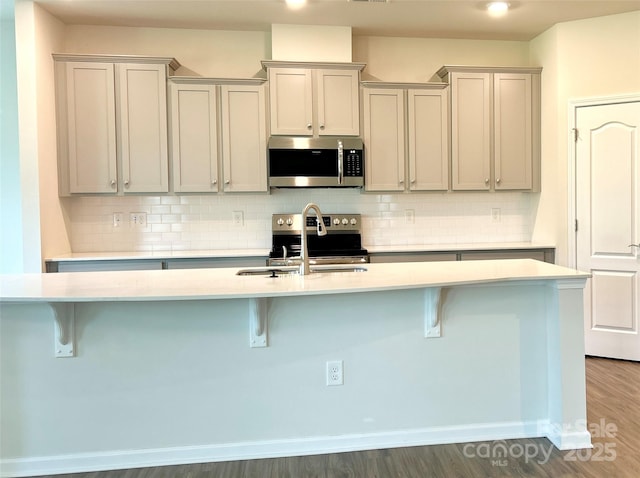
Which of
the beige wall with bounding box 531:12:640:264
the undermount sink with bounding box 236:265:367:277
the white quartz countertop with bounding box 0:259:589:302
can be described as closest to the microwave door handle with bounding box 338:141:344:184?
the undermount sink with bounding box 236:265:367:277

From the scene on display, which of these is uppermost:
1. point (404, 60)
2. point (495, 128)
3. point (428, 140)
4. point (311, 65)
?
point (404, 60)

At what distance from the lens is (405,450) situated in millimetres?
→ 2229

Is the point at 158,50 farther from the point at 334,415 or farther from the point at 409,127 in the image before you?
the point at 334,415

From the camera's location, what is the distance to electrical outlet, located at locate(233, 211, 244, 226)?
13.5 ft

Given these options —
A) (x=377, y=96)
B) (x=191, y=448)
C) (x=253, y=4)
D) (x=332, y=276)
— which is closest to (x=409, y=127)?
(x=377, y=96)

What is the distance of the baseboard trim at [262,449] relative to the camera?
206 cm

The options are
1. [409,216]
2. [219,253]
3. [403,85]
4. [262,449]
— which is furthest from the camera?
[409,216]

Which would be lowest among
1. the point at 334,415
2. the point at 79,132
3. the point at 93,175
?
the point at 334,415

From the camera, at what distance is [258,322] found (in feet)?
6.96

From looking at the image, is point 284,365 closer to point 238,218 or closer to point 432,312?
point 432,312

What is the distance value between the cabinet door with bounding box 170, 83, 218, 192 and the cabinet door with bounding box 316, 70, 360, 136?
916mm

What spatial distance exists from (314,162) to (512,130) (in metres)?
1.86

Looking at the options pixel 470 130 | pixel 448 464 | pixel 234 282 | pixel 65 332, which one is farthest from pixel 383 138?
pixel 65 332

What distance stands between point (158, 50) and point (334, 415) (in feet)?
11.4
